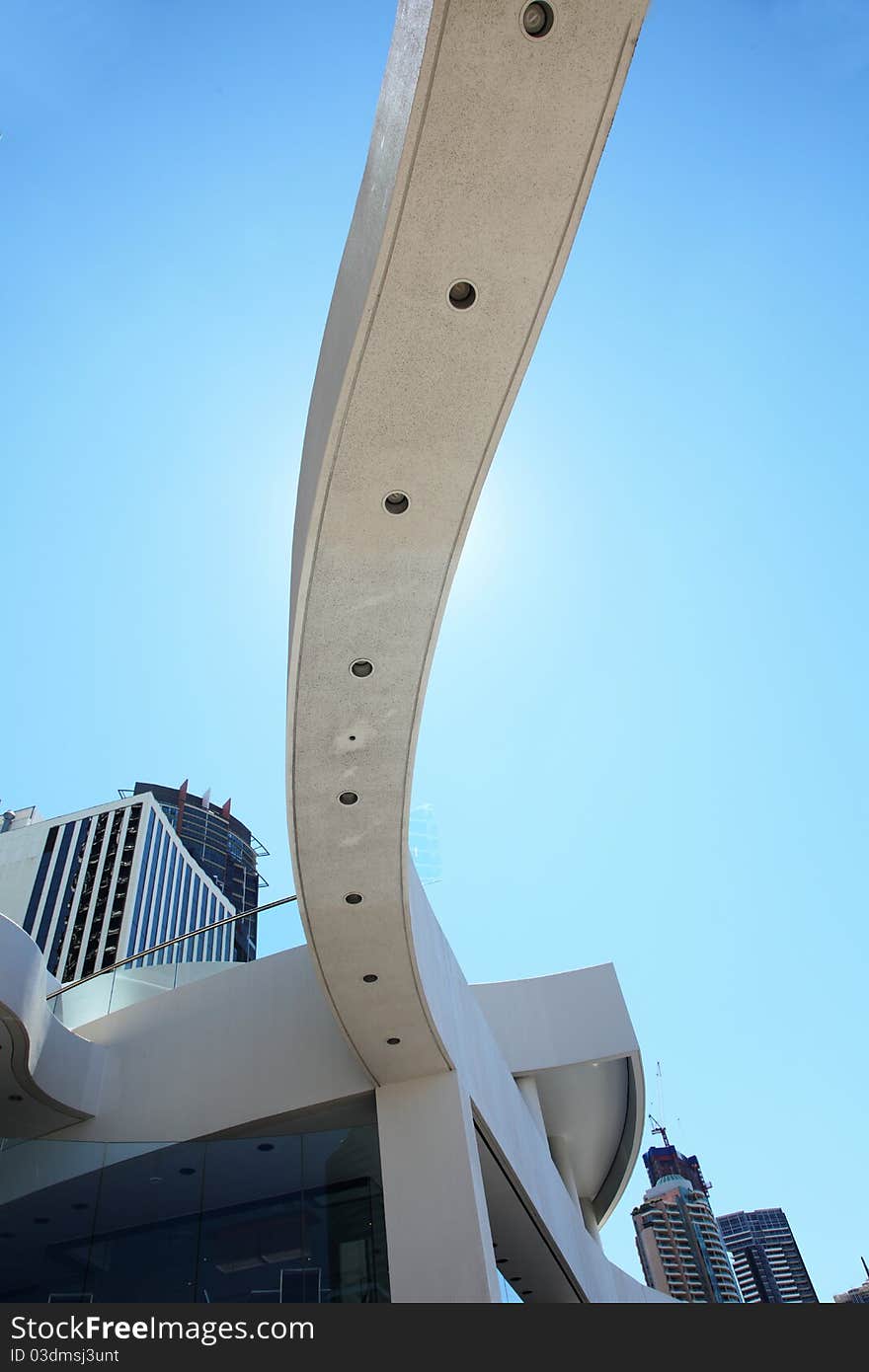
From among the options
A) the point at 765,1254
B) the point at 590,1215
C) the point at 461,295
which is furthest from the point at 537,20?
the point at 765,1254

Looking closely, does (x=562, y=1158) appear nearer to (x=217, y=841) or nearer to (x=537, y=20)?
(x=537, y=20)

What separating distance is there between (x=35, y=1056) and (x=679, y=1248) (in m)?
23.4

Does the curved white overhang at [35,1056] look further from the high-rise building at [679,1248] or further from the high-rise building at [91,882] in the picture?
the high-rise building at [91,882]

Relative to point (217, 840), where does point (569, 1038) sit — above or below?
below

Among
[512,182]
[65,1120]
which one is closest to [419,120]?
[512,182]

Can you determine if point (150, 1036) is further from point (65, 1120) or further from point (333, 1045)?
point (333, 1045)

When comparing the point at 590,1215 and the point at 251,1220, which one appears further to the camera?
the point at 590,1215

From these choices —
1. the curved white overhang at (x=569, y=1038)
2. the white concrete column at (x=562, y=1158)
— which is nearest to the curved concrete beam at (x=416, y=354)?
the curved white overhang at (x=569, y=1038)

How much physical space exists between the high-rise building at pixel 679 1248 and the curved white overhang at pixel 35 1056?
751 centimetres

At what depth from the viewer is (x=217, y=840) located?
113 m

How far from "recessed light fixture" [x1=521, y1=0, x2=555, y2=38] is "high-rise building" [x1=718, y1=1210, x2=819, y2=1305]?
2161 inches

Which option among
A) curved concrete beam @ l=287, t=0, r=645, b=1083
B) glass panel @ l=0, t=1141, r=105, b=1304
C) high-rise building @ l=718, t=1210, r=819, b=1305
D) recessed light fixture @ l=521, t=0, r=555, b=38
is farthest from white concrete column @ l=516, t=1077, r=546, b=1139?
high-rise building @ l=718, t=1210, r=819, b=1305

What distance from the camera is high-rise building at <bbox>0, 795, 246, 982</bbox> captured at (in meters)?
73.6

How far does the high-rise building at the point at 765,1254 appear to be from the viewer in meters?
50.6
